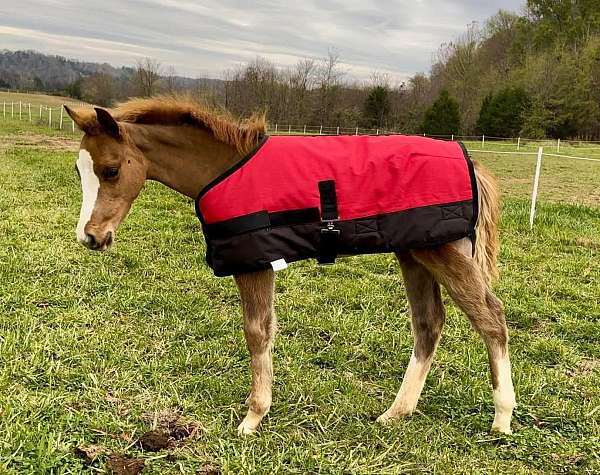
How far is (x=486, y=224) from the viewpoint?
130 inches

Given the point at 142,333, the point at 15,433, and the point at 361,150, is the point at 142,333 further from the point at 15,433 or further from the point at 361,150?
the point at 361,150

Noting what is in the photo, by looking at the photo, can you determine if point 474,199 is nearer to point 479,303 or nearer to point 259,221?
point 479,303

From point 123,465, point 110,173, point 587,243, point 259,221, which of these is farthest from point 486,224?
point 587,243

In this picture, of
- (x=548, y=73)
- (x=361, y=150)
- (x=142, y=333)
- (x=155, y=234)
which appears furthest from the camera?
(x=548, y=73)

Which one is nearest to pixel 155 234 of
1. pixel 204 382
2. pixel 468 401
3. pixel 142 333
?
pixel 142 333

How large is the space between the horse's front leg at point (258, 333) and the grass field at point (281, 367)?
0.13 meters

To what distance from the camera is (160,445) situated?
292 centimetres

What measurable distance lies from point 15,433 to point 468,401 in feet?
9.49

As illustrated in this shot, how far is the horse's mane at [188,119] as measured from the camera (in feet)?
10.4

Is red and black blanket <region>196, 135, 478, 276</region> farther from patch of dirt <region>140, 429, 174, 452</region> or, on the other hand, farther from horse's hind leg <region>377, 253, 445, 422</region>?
patch of dirt <region>140, 429, 174, 452</region>

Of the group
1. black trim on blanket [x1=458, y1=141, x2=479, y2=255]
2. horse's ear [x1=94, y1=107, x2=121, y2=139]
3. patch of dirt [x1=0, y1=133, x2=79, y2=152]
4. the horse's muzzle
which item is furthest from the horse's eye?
patch of dirt [x1=0, y1=133, x2=79, y2=152]

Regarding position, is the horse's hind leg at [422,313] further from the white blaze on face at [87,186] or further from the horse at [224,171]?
the white blaze on face at [87,186]

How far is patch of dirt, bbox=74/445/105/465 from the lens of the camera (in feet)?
9.09

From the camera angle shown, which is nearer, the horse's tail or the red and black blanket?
the red and black blanket
